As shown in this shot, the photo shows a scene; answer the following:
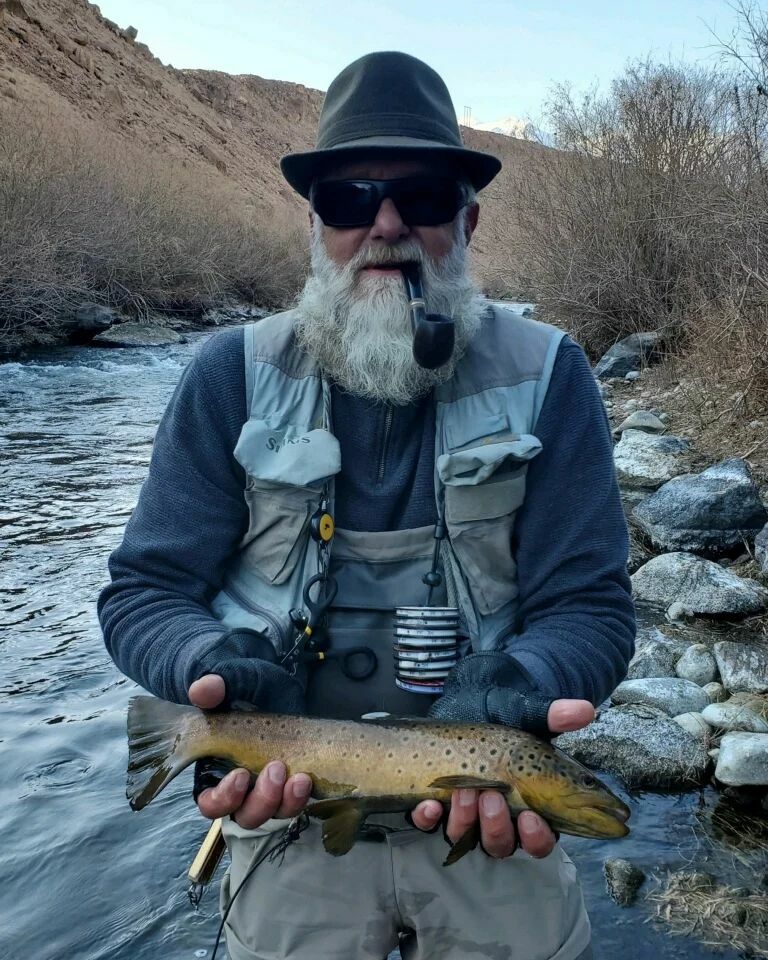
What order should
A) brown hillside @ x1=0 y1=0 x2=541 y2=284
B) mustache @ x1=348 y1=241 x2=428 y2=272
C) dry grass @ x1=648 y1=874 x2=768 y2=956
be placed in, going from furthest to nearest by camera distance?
brown hillside @ x1=0 y1=0 x2=541 y2=284
dry grass @ x1=648 y1=874 x2=768 y2=956
mustache @ x1=348 y1=241 x2=428 y2=272

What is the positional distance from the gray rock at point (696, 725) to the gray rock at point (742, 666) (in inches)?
15.5

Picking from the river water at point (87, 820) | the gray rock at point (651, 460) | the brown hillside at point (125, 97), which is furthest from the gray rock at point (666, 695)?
the brown hillside at point (125, 97)

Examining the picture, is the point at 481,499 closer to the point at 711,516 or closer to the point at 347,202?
the point at 347,202

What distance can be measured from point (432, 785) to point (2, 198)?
16.0m

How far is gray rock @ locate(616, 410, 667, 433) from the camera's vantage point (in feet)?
28.1

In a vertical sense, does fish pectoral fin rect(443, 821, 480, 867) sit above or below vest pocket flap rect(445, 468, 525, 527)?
below

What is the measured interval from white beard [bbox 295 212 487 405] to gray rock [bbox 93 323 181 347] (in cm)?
1499

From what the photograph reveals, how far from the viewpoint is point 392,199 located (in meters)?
2.39

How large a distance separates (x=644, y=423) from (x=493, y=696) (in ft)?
23.1

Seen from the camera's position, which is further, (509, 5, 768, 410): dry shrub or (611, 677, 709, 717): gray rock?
(509, 5, 768, 410): dry shrub

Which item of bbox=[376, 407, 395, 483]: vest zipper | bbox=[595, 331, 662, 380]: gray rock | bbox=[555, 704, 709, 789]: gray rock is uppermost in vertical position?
bbox=[376, 407, 395, 483]: vest zipper

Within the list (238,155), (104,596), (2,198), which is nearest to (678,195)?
(2,198)

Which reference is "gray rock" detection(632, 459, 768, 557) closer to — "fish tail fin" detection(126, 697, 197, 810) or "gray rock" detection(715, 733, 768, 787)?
"gray rock" detection(715, 733, 768, 787)

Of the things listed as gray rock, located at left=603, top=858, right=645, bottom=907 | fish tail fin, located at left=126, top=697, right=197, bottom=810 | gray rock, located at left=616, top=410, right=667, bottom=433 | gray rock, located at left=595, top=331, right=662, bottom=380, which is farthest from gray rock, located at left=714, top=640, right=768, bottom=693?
gray rock, located at left=595, top=331, right=662, bottom=380
